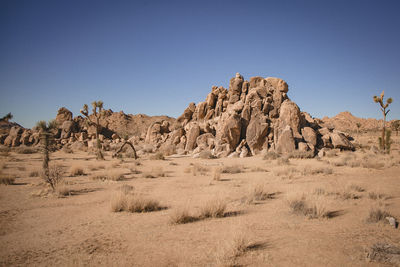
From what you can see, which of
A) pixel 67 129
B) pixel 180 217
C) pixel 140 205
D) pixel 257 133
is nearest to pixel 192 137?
pixel 257 133

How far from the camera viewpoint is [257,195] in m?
7.37

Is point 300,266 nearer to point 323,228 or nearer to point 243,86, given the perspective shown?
point 323,228

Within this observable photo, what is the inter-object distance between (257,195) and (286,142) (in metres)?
14.0

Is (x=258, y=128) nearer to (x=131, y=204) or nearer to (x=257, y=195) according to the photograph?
(x=257, y=195)

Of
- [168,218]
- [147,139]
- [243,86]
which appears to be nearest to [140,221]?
[168,218]

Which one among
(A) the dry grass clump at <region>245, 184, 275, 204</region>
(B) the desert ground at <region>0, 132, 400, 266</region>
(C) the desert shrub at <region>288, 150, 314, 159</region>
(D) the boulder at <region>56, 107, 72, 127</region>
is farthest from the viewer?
(D) the boulder at <region>56, 107, 72, 127</region>

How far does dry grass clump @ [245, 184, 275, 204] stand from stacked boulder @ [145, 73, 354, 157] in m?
12.9

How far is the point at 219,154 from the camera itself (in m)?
21.8

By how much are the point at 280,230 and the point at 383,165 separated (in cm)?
1343

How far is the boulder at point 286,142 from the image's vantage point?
1961 centimetres

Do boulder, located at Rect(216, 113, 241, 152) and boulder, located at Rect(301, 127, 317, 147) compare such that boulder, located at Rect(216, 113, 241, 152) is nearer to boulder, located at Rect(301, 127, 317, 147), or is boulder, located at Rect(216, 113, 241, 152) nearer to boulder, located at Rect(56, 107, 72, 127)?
boulder, located at Rect(301, 127, 317, 147)

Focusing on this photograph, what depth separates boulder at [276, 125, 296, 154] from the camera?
19.6m

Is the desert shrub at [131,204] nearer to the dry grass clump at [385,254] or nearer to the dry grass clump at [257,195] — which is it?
the dry grass clump at [257,195]

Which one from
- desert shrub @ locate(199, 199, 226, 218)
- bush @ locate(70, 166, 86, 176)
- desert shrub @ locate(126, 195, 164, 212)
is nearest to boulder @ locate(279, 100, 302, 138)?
desert shrub @ locate(199, 199, 226, 218)
